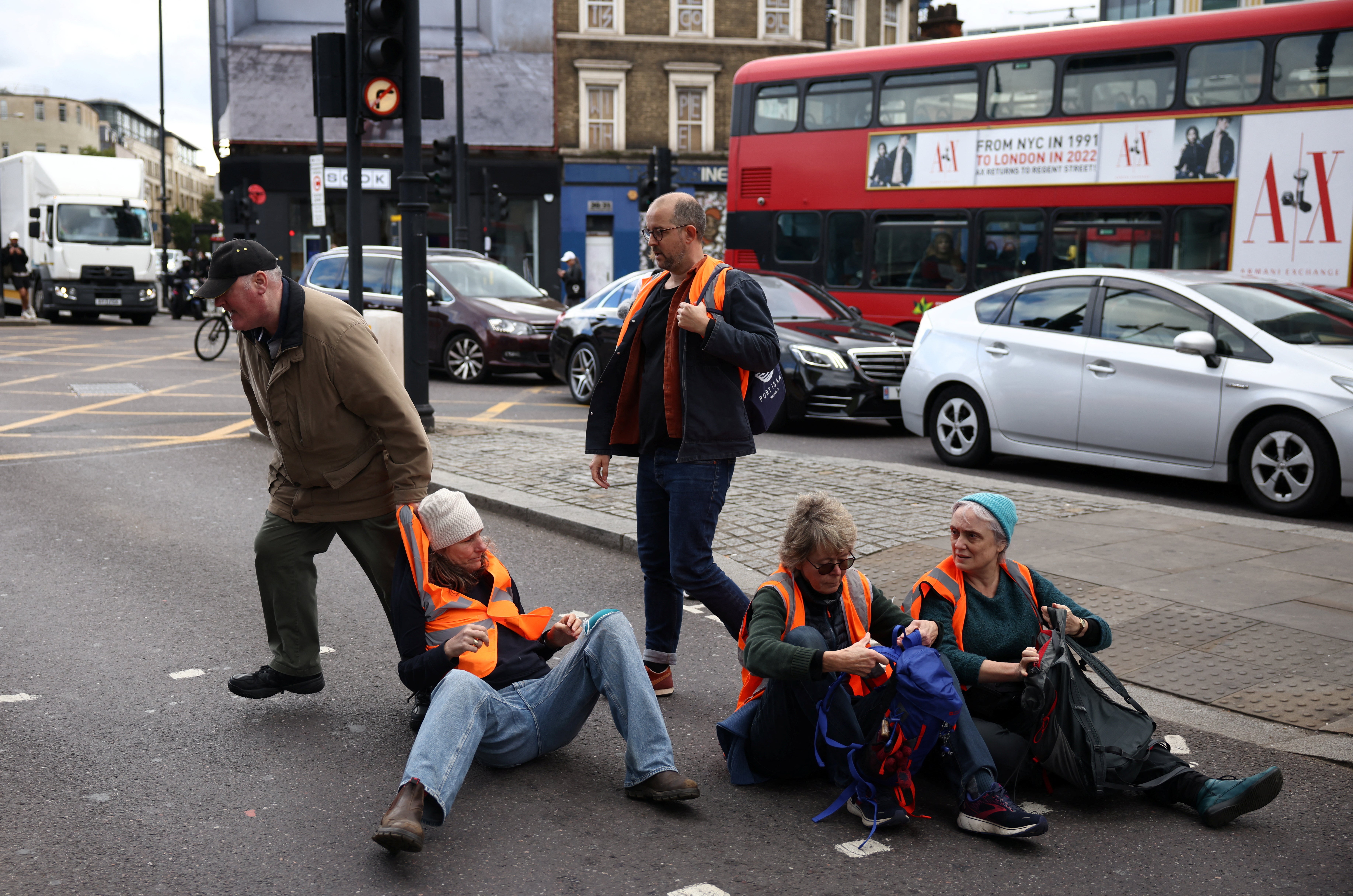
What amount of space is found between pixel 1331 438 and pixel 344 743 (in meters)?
6.43

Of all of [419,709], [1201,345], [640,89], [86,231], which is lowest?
[419,709]

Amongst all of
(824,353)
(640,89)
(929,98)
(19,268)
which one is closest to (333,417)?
(824,353)

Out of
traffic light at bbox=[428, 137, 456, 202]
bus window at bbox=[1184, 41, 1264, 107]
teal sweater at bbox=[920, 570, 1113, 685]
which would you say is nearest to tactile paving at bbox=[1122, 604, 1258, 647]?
teal sweater at bbox=[920, 570, 1113, 685]

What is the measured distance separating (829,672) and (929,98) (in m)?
12.8

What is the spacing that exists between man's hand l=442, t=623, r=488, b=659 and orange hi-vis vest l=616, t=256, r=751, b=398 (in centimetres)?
121

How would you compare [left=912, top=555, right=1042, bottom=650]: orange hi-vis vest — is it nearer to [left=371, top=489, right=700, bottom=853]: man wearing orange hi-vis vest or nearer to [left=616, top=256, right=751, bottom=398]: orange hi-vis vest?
[left=371, top=489, right=700, bottom=853]: man wearing orange hi-vis vest

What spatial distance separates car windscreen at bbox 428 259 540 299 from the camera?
1655 cm

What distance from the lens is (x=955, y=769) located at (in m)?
3.60

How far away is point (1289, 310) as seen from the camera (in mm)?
8492

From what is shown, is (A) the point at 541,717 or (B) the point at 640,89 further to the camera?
(B) the point at 640,89

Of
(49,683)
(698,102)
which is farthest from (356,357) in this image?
(698,102)

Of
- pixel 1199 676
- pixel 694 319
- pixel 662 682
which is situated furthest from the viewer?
pixel 1199 676

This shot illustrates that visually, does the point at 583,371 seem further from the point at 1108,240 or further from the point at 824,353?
the point at 1108,240

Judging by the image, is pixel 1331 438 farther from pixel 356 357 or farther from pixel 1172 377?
pixel 356 357
